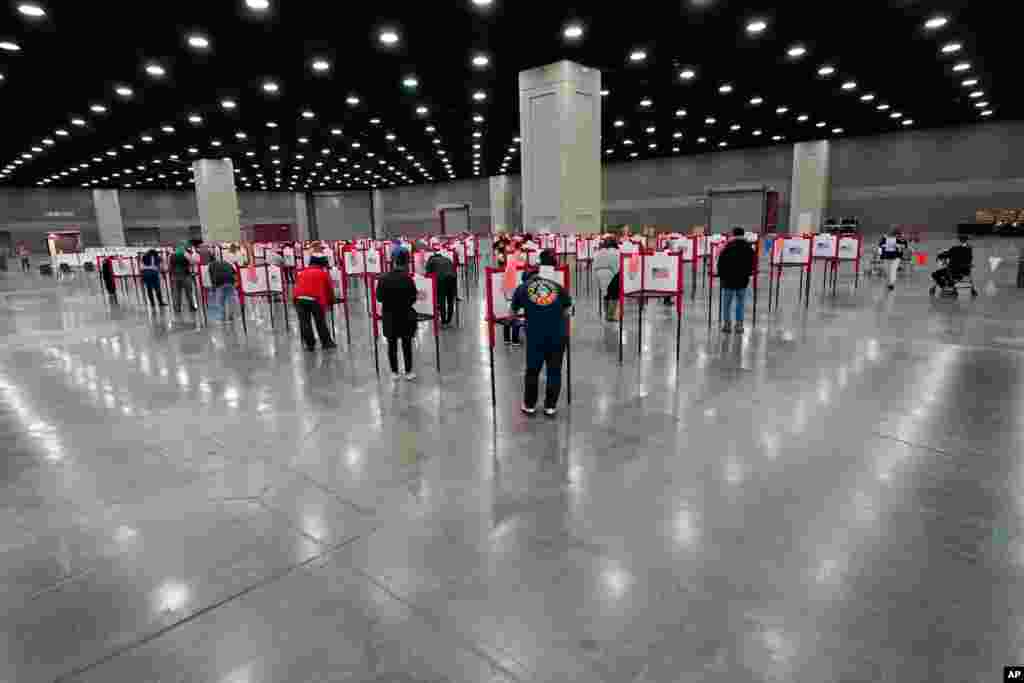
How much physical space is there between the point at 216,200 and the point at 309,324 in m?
29.2

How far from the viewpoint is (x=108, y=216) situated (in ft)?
157

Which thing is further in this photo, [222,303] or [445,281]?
[222,303]

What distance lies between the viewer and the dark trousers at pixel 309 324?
29.6 feet

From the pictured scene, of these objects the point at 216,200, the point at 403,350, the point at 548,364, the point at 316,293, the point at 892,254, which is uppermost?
the point at 216,200

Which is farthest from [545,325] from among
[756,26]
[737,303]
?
[756,26]

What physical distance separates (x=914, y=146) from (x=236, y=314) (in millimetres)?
38652

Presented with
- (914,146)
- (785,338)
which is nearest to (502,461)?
(785,338)

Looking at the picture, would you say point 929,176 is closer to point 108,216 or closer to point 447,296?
point 447,296

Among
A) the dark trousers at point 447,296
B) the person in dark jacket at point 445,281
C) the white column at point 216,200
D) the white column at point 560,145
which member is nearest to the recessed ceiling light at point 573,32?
the white column at point 560,145

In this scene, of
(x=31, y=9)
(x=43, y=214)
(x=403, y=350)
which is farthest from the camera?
(x=43, y=214)

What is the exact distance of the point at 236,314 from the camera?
13375mm

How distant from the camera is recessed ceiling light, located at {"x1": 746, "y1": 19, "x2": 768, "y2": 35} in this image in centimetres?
1359

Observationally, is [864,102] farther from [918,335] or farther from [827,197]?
[918,335]

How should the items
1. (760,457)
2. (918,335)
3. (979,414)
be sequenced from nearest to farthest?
(760,457)
(979,414)
(918,335)
